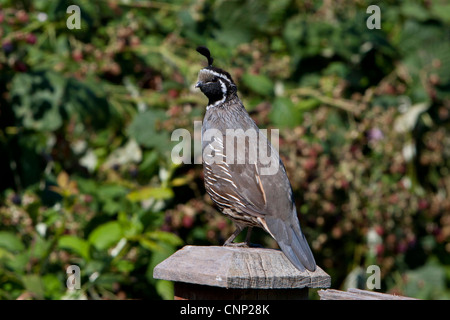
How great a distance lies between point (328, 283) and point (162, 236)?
172 centimetres

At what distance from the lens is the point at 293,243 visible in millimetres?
2164

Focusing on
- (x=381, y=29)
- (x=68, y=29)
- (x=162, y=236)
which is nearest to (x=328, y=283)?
(x=162, y=236)

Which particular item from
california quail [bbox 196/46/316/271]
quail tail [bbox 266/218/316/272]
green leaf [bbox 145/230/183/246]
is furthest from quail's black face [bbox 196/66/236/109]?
green leaf [bbox 145/230/183/246]

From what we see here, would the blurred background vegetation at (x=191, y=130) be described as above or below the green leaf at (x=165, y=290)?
above

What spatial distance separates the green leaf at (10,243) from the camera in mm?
3564

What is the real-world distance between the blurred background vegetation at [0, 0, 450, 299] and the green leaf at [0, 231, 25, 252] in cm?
1

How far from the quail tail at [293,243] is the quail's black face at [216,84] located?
72cm

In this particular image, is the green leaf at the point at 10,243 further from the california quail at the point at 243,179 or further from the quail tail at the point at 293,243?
the quail tail at the point at 293,243

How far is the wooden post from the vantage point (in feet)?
5.92

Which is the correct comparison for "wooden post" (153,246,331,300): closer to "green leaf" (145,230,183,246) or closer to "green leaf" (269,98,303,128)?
"green leaf" (145,230,183,246)

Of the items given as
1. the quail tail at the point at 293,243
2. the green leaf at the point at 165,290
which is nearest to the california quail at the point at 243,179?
the quail tail at the point at 293,243

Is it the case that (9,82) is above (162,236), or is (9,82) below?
above
